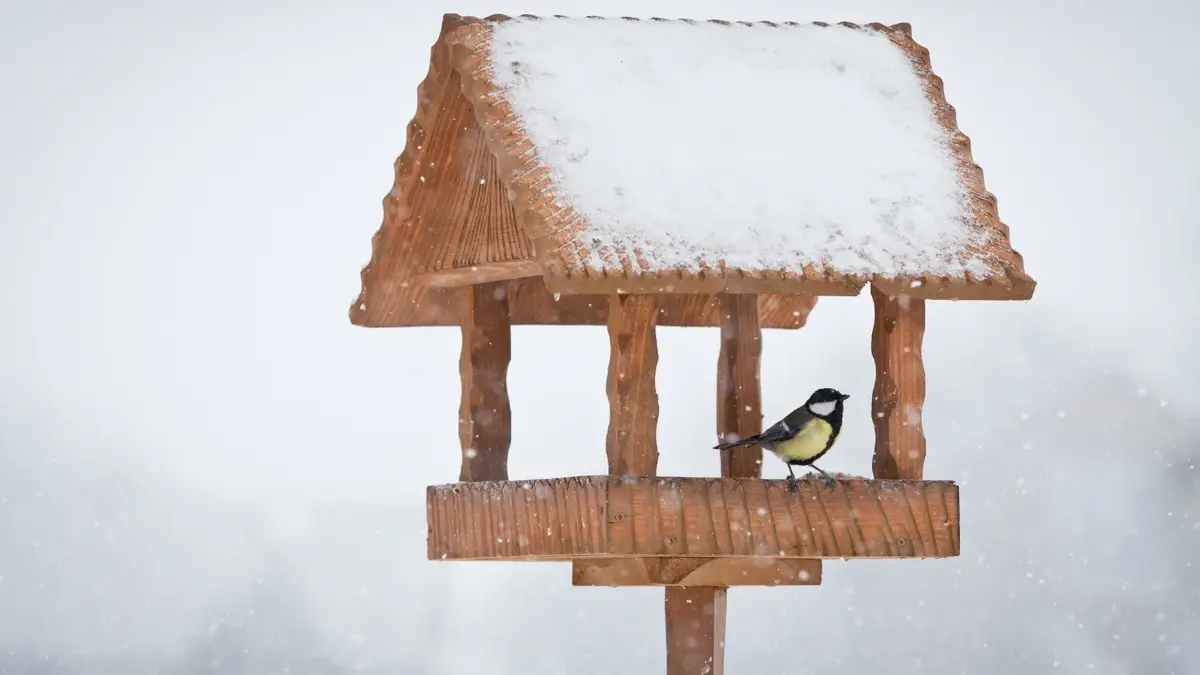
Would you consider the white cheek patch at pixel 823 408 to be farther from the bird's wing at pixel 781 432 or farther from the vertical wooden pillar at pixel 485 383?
the vertical wooden pillar at pixel 485 383

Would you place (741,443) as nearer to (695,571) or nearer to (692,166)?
(695,571)

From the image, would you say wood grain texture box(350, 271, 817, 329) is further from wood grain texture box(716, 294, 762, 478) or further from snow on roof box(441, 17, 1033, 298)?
snow on roof box(441, 17, 1033, 298)

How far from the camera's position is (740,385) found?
563 cm

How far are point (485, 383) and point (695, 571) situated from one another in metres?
0.97

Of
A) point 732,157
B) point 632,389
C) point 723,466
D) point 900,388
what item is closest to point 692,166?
point 732,157

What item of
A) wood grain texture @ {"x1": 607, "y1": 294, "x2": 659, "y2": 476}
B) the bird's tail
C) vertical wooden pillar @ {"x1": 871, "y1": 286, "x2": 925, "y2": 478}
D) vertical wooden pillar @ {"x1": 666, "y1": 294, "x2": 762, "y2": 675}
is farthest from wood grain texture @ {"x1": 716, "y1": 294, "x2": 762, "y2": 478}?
wood grain texture @ {"x1": 607, "y1": 294, "x2": 659, "y2": 476}

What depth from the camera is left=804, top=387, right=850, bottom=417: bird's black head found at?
5238mm

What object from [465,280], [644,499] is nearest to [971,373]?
[465,280]

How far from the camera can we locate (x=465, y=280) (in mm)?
5828

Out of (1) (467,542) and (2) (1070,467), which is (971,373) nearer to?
(2) (1070,467)

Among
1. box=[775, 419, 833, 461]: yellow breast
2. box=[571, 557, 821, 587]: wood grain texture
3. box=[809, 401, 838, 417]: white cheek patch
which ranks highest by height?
box=[809, 401, 838, 417]: white cheek patch

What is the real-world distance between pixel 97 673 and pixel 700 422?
339 centimetres

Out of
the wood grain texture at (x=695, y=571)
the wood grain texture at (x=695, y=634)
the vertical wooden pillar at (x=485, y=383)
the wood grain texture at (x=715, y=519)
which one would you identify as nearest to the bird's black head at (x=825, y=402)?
the wood grain texture at (x=715, y=519)

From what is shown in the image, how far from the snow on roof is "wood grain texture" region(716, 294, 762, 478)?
669 millimetres
